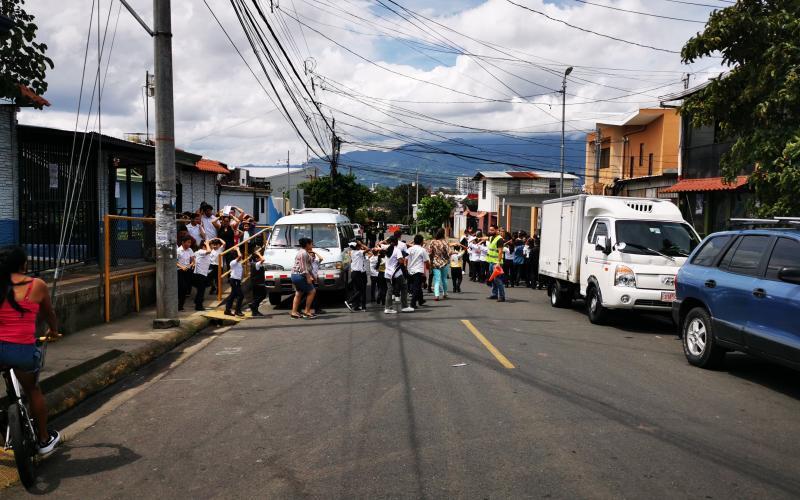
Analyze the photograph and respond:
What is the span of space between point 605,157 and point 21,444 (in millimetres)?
35925

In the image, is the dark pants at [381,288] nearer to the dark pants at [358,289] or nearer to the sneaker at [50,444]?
the dark pants at [358,289]

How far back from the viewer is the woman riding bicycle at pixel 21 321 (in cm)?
470

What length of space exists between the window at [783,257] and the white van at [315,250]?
935 centimetres

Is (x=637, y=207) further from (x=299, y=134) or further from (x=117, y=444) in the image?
(x=299, y=134)

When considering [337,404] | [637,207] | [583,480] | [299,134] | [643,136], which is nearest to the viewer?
[583,480]

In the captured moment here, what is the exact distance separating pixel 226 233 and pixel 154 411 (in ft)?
34.3

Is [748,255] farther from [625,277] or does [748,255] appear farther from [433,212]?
[433,212]

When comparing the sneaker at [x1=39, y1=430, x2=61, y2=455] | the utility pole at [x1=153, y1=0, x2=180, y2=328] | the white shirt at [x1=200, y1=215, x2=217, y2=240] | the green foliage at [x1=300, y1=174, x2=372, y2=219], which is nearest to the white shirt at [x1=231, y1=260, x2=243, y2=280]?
the utility pole at [x1=153, y1=0, x2=180, y2=328]

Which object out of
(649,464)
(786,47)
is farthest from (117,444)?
(786,47)

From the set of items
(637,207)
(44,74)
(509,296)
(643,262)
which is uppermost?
(44,74)

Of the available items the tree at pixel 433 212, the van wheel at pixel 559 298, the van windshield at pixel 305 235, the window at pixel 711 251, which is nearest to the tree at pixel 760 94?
the window at pixel 711 251

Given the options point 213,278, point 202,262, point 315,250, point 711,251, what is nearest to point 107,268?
point 202,262

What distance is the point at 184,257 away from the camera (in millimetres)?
13430

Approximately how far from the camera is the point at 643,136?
108 feet
